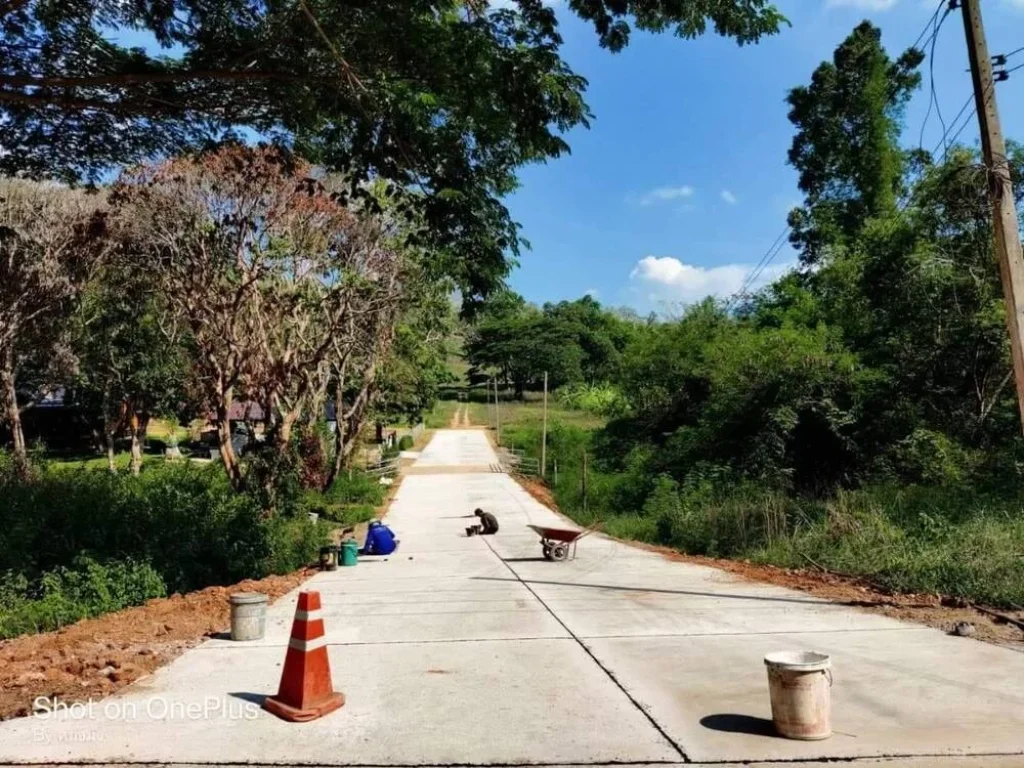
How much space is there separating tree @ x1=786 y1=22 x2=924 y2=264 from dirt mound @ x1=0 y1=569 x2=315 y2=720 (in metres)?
32.7

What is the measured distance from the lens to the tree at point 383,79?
7133 mm

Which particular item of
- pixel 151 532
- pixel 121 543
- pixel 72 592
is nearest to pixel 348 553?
pixel 151 532

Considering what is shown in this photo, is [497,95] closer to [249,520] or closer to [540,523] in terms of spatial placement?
[249,520]

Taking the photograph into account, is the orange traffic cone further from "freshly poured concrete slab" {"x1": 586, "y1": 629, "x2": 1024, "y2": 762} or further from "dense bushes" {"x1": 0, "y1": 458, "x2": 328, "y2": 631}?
"dense bushes" {"x1": 0, "y1": 458, "x2": 328, "y2": 631}

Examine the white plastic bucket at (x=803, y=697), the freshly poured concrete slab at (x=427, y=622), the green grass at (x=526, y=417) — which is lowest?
the freshly poured concrete slab at (x=427, y=622)

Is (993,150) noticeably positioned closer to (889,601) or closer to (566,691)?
(889,601)

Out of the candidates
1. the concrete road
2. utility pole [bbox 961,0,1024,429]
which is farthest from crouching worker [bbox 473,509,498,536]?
utility pole [bbox 961,0,1024,429]

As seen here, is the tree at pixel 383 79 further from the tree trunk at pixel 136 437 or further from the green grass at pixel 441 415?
the green grass at pixel 441 415

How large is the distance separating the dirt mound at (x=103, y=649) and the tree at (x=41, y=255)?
37.4 feet

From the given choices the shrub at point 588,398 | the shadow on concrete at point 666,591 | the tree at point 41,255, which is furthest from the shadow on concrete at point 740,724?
the shrub at point 588,398

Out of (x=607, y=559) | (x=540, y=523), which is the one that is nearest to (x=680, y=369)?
(x=540, y=523)

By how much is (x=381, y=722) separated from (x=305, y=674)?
1.92ft

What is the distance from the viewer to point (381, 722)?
17.9 ft

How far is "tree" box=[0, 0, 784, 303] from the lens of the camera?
281 inches
